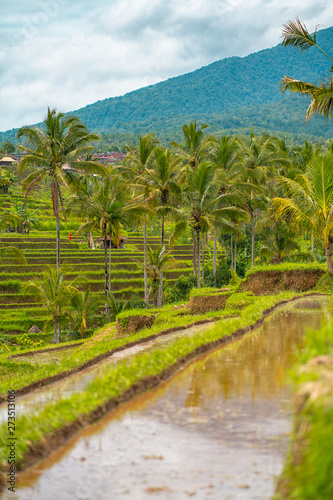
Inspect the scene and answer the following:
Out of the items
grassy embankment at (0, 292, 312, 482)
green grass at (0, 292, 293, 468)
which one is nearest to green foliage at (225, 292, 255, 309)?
green grass at (0, 292, 293, 468)

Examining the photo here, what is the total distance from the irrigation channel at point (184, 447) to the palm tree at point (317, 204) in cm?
1096

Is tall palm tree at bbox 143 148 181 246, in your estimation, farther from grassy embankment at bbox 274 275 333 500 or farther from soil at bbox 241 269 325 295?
grassy embankment at bbox 274 275 333 500

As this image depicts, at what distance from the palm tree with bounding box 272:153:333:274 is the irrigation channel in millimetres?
10957

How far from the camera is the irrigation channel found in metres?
3.83

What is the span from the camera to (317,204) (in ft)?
56.9

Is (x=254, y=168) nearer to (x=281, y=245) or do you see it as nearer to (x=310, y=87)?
(x=281, y=245)

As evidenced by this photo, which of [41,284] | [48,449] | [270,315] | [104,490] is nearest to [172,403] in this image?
[48,449]

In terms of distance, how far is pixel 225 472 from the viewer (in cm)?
395

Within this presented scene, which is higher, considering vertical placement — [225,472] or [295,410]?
[295,410]

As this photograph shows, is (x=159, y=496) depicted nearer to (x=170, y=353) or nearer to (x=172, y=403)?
(x=172, y=403)

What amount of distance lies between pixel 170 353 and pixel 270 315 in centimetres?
528

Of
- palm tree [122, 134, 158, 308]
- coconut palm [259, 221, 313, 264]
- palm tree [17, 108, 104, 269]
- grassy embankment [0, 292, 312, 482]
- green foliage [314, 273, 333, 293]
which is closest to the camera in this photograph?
grassy embankment [0, 292, 312, 482]

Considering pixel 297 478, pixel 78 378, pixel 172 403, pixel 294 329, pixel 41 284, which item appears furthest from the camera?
pixel 41 284

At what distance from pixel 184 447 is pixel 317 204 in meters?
14.0
